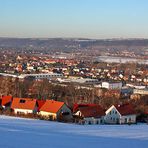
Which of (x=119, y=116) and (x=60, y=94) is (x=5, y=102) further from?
(x=60, y=94)

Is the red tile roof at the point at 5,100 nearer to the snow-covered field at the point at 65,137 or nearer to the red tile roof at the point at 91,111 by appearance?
the red tile roof at the point at 91,111

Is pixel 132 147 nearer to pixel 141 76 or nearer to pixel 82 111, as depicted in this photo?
pixel 82 111

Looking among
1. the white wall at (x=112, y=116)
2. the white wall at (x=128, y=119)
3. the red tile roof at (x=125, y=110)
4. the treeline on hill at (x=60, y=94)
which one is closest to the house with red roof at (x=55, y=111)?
the white wall at (x=112, y=116)

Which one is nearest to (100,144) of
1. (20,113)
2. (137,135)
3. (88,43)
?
(137,135)

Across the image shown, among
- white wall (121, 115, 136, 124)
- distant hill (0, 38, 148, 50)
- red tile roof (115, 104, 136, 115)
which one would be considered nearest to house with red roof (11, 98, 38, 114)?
red tile roof (115, 104, 136, 115)

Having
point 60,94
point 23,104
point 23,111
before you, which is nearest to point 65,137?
point 23,111
